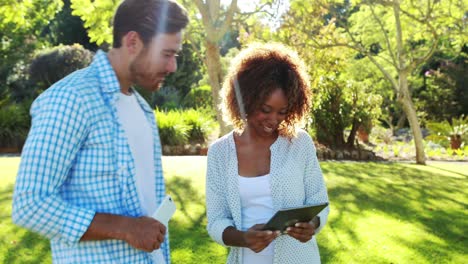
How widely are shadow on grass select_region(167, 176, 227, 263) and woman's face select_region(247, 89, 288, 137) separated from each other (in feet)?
8.60

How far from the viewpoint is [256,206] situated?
267 centimetres

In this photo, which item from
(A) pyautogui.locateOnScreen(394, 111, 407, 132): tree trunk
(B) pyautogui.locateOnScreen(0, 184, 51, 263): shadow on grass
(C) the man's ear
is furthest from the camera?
(A) pyautogui.locateOnScreen(394, 111, 407, 132): tree trunk

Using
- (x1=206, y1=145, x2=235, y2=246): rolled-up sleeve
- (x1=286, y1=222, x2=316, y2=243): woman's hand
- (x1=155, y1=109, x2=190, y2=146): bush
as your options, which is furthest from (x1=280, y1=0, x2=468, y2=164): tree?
(x1=286, y1=222, x2=316, y2=243): woman's hand

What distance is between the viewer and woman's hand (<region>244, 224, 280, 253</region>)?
243 centimetres

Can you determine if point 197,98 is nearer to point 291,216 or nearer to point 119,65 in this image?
point 291,216

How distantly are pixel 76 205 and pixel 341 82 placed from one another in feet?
44.3

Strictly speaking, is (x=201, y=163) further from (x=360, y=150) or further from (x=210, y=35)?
(x=360, y=150)

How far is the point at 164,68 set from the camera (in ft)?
6.84

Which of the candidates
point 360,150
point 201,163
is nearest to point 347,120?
point 360,150

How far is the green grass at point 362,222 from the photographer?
5.24 meters

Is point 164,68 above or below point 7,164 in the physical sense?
above

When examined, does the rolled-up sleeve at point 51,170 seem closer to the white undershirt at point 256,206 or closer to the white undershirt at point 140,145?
the white undershirt at point 140,145

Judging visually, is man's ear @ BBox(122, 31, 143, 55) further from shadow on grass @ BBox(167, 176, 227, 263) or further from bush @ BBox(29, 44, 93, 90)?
bush @ BBox(29, 44, 93, 90)

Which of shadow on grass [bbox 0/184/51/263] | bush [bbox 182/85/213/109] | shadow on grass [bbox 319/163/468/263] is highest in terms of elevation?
bush [bbox 182/85/213/109]
